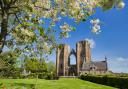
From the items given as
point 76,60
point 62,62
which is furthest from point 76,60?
point 62,62

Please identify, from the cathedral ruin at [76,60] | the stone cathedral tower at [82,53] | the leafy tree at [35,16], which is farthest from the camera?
the stone cathedral tower at [82,53]

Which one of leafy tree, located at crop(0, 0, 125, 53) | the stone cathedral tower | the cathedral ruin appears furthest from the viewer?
the stone cathedral tower

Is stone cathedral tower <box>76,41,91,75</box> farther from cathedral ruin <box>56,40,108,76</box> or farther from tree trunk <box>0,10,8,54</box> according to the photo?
tree trunk <box>0,10,8,54</box>

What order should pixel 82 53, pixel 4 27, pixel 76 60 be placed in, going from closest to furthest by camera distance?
pixel 4 27, pixel 82 53, pixel 76 60

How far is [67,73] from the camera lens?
197 meters

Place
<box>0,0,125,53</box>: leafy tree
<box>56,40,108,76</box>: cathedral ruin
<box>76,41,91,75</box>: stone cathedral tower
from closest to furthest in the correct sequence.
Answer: <box>0,0,125,53</box>: leafy tree, <box>56,40,108,76</box>: cathedral ruin, <box>76,41,91,75</box>: stone cathedral tower

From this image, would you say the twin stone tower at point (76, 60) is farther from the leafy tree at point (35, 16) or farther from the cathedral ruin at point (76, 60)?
the leafy tree at point (35, 16)

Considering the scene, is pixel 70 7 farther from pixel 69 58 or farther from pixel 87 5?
pixel 69 58

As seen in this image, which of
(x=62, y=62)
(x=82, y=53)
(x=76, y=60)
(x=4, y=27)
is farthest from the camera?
(x=76, y=60)

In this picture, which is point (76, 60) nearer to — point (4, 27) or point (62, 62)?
point (62, 62)

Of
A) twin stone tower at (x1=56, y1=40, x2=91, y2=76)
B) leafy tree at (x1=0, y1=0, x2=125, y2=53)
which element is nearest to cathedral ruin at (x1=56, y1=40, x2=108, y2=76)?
twin stone tower at (x1=56, y1=40, x2=91, y2=76)

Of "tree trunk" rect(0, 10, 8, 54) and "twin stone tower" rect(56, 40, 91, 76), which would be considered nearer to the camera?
"tree trunk" rect(0, 10, 8, 54)

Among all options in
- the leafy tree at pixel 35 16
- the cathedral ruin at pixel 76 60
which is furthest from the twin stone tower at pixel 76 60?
the leafy tree at pixel 35 16

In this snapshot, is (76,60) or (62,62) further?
(76,60)
